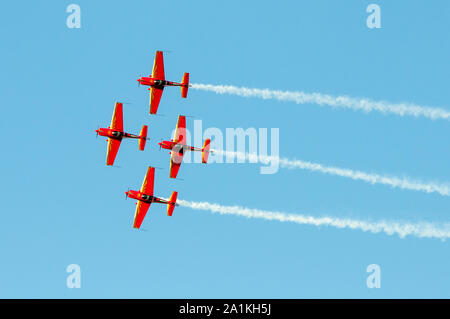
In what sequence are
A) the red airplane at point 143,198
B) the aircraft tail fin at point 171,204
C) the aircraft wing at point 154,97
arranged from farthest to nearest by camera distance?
the aircraft wing at point 154,97, the red airplane at point 143,198, the aircraft tail fin at point 171,204

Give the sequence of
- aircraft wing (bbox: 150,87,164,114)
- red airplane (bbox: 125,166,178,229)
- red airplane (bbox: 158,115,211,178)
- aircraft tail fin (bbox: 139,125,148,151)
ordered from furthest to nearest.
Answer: aircraft wing (bbox: 150,87,164,114) → red airplane (bbox: 158,115,211,178) → red airplane (bbox: 125,166,178,229) → aircraft tail fin (bbox: 139,125,148,151)

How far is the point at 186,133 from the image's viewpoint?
3770 inches

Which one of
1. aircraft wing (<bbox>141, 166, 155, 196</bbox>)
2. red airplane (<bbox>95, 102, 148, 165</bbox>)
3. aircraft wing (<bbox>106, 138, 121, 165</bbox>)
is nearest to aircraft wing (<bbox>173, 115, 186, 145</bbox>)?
aircraft wing (<bbox>141, 166, 155, 196</bbox>)

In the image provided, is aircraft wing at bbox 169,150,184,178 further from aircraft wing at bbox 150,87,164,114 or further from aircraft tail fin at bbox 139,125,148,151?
aircraft wing at bbox 150,87,164,114

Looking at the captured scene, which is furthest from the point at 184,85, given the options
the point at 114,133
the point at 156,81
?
the point at 114,133

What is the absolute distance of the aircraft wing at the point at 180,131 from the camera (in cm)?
9519

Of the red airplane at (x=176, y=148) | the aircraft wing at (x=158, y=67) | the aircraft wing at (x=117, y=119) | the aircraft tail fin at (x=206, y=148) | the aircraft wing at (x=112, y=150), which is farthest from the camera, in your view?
the aircraft wing at (x=158, y=67)

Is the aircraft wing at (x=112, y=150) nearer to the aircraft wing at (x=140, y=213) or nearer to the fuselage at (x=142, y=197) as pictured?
the fuselage at (x=142, y=197)

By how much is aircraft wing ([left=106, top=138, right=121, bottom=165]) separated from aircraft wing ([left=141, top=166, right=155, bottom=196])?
4081 mm

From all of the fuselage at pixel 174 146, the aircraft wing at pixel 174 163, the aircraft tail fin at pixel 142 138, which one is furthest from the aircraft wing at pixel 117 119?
the aircraft wing at pixel 174 163

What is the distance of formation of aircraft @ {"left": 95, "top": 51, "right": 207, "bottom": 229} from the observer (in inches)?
3679

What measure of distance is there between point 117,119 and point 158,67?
22.8 feet

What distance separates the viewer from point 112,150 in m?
95.4

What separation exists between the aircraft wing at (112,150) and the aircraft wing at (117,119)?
1353mm
